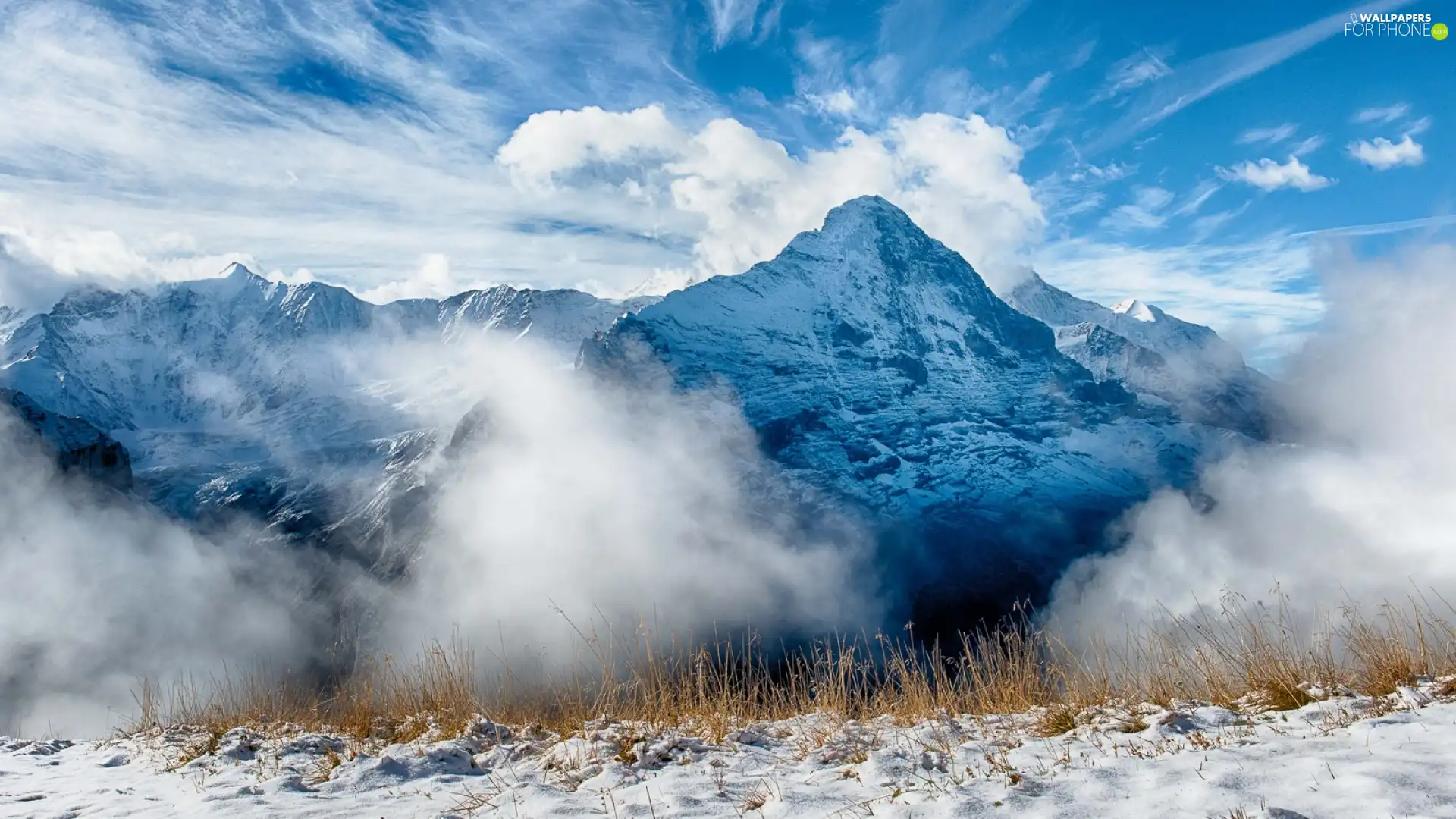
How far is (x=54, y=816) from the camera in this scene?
633 cm

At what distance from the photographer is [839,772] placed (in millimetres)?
6129

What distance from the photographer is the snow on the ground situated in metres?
4.82

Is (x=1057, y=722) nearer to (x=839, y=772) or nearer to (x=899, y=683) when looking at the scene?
(x=839, y=772)

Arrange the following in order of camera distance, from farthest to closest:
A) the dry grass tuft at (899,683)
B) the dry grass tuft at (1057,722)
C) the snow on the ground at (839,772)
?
1. the dry grass tuft at (899,683)
2. the dry grass tuft at (1057,722)
3. the snow on the ground at (839,772)

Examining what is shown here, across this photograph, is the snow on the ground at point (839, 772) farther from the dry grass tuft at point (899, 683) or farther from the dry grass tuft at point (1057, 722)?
the dry grass tuft at point (899, 683)

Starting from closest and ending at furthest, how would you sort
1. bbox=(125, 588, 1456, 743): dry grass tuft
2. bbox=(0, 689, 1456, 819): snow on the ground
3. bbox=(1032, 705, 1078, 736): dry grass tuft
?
bbox=(0, 689, 1456, 819): snow on the ground < bbox=(1032, 705, 1078, 736): dry grass tuft < bbox=(125, 588, 1456, 743): dry grass tuft

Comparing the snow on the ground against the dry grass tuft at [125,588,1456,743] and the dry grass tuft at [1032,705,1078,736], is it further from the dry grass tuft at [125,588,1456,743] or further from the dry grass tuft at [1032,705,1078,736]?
the dry grass tuft at [125,588,1456,743]

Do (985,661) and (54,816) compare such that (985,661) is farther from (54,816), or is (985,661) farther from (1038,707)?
(54,816)

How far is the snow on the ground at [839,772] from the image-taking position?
482 cm

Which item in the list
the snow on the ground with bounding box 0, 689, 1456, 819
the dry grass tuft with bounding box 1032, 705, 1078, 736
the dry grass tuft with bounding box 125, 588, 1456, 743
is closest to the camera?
the snow on the ground with bounding box 0, 689, 1456, 819

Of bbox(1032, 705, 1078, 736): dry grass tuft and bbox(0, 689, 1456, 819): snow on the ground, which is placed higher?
bbox(0, 689, 1456, 819): snow on the ground

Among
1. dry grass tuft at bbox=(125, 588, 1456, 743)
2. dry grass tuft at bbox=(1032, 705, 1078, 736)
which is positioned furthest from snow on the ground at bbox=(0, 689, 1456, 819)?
dry grass tuft at bbox=(125, 588, 1456, 743)

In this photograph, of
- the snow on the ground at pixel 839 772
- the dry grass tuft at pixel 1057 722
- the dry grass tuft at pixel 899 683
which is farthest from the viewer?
the dry grass tuft at pixel 899 683

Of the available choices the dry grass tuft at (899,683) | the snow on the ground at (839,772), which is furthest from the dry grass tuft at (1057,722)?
the snow on the ground at (839,772)
